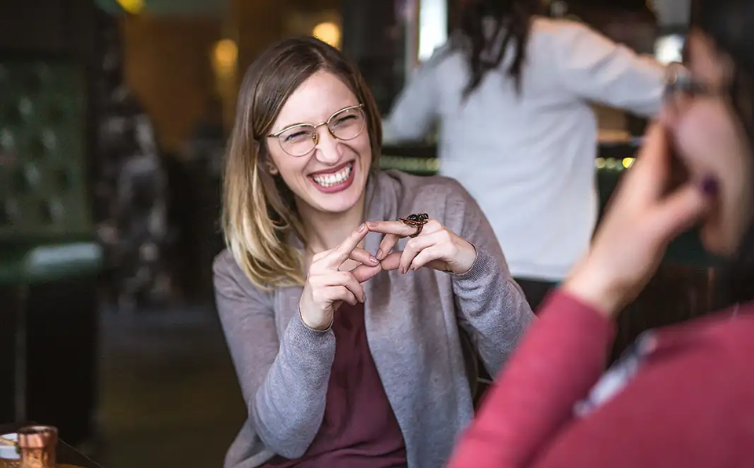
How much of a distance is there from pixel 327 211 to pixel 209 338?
4.11 m

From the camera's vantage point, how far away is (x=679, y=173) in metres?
0.83

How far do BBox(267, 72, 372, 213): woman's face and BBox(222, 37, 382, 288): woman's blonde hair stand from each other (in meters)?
0.02

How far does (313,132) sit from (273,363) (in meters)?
0.40

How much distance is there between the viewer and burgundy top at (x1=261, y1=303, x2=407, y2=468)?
5.36 feet

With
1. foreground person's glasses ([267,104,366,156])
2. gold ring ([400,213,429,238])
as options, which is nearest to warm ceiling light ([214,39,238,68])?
foreground person's glasses ([267,104,366,156])

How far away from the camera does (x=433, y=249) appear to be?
57.4 inches

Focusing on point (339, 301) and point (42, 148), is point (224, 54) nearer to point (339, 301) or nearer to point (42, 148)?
point (42, 148)

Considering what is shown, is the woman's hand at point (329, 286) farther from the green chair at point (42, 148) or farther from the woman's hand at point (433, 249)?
the green chair at point (42, 148)

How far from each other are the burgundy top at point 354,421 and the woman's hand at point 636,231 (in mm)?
Result: 849

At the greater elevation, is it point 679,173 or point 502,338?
point 679,173

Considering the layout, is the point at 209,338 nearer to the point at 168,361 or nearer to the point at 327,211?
the point at 168,361

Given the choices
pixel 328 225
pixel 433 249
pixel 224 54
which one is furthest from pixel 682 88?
pixel 224 54

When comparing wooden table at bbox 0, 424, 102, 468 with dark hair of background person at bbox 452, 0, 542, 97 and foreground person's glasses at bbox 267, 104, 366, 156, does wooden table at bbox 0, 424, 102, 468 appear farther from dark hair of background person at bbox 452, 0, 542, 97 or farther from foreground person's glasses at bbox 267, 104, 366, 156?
dark hair of background person at bbox 452, 0, 542, 97

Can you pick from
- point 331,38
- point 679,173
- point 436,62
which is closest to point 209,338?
point 436,62
